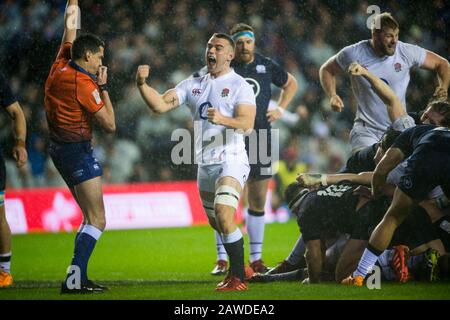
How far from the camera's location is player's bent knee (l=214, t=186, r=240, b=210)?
255 inches

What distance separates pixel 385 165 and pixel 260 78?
7.90 feet

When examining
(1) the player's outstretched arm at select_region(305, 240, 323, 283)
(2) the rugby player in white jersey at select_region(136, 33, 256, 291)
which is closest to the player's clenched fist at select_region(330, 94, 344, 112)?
(2) the rugby player in white jersey at select_region(136, 33, 256, 291)

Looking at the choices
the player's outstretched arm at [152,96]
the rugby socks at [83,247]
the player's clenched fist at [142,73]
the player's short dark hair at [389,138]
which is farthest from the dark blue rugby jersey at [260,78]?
the rugby socks at [83,247]

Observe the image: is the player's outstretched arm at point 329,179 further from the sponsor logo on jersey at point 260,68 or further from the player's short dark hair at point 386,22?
the sponsor logo on jersey at point 260,68

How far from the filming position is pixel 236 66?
28.4 feet

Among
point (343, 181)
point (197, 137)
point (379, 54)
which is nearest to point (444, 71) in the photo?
point (379, 54)

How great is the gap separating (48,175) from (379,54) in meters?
7.64

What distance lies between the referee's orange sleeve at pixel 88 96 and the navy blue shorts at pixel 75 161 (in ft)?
1.00

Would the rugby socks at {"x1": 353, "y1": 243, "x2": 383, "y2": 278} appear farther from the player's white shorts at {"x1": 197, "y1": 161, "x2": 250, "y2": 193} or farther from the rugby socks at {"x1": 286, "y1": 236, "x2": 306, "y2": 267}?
the player's white shorts at {"x1": 197, "y1": 161, "x2": 250, "y2": 193}

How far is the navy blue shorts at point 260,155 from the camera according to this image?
8633 mm

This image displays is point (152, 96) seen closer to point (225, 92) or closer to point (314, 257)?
point (225, 92)

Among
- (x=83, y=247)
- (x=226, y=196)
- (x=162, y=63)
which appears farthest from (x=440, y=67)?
(x=162, y=63)

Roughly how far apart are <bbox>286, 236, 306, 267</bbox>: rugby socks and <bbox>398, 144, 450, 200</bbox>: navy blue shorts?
129cm

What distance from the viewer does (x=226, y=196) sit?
6496mm
